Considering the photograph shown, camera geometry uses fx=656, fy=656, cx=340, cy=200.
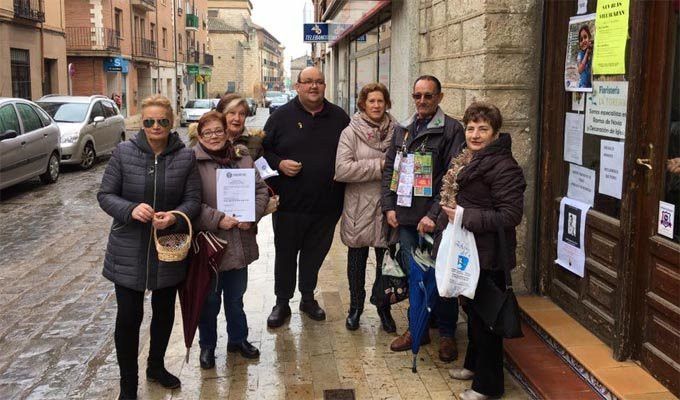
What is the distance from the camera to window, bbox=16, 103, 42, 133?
11.4m

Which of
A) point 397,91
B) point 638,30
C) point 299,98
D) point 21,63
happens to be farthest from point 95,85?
point 638,30

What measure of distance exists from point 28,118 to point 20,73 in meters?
13.8

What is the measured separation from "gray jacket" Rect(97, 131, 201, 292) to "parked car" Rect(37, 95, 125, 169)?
37.2ft

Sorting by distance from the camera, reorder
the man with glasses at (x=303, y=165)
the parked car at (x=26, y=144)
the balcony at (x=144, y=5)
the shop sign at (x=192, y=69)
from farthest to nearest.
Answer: the shop sign at (x=192, y=69), the balcony at (x=144, y=5), the parked car at (x=26, y=144), the man with glasses at (x=303, y=165)

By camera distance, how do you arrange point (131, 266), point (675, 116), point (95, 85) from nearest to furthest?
point (675, 116) < point (131, 266) < point (95, 85)

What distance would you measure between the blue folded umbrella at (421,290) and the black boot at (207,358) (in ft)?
4.31

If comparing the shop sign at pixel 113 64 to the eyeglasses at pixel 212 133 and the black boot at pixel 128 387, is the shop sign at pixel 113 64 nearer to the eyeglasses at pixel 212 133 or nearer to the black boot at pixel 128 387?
the eyeglasses at pixel 212 133

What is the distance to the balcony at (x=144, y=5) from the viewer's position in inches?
1488

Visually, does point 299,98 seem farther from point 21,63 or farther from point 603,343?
point 21,63

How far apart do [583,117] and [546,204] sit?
0.76 meters

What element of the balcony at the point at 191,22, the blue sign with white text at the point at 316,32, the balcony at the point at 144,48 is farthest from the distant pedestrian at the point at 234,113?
the balcony at the point at 191,22

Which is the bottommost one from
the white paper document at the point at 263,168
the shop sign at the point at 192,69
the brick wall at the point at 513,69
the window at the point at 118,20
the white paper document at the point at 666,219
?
the white paper document at the point at 666,219

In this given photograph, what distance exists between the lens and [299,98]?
4.91 metres

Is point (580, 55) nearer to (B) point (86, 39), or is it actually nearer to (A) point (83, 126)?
(A) point (83, 126)
